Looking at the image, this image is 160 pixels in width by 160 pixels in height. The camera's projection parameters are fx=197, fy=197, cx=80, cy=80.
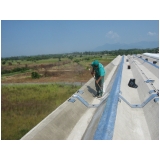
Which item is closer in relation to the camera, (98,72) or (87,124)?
(87,124)

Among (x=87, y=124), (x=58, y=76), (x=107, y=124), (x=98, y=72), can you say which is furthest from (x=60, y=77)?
(x=107, y=124)

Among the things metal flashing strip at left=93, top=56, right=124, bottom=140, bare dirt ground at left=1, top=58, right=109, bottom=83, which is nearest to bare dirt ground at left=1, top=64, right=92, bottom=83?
bare dirt ground at left=1, top=58, right=109, bottom=83

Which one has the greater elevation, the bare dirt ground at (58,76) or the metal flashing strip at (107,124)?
the bare dirt ground at (58,76)

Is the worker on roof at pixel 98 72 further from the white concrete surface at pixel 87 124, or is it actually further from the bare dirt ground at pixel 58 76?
the bare dirt ground at pixel 58 76

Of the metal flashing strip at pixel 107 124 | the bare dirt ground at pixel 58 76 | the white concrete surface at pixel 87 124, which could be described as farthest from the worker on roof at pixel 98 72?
the bare dirt ground at pixel 58 76

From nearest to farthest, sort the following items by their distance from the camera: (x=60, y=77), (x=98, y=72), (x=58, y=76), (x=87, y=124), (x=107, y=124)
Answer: (x=107, y=124) → (x=87, y=124) → (x=98, y=72) → (x=60, y=77) → (x=58, y=76)

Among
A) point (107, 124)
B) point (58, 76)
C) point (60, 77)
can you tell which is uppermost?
point (58, 76)

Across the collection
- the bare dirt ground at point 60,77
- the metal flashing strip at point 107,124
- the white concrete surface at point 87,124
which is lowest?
the white concrete surface at point 87,124

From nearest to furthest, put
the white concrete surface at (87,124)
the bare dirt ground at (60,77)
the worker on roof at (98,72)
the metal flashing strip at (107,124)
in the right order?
the metal flashing strip at (107,124) < the white concrete surface at (87,124) < the worker on roof at (98,72) < the bare dirt ground at (60,77)

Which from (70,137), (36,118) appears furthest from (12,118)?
(70,137)

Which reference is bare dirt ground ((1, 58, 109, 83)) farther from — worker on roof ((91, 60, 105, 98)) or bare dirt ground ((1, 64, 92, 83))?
worker on roof ((91, 60, 105, 98))

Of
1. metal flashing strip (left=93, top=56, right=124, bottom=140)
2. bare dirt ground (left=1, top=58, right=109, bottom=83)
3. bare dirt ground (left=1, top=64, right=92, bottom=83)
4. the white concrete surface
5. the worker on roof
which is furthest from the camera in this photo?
bare dirt ground (left=1, top=58, right=109, bottom=83)

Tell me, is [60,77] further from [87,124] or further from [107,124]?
[107,124]

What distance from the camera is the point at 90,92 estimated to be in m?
7.26
